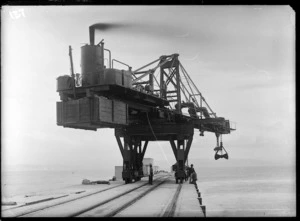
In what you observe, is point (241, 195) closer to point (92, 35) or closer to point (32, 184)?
point (92, 35)

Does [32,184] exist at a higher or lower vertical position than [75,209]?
lower

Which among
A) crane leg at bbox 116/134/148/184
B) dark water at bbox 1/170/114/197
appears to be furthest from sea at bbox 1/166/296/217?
crane leg at bbox 116/134/148/184

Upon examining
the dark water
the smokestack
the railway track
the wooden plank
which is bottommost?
the dark water

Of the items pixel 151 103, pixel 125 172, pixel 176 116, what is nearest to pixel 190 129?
pixel 176 116

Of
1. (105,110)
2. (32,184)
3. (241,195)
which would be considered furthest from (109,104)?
(32,184)

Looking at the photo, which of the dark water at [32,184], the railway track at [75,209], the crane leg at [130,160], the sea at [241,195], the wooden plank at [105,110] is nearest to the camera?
the railway track at [75,209]

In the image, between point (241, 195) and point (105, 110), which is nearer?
point (105, 110)

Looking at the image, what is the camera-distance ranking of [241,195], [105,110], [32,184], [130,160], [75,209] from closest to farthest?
[75,209] → [105,110] → [130,160] → [241,195] → [32,184]

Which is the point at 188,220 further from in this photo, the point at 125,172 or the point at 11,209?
the point at 125,172

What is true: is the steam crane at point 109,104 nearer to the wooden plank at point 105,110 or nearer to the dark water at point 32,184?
the wooden plank at point 105,110

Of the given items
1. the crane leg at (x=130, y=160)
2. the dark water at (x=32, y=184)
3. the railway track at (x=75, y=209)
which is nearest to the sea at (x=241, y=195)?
the dark water at (x=32, y=184)

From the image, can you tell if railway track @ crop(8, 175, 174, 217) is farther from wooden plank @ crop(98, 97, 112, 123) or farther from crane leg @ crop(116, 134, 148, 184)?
crane leg @ crop(116, 134, 148, 184)
